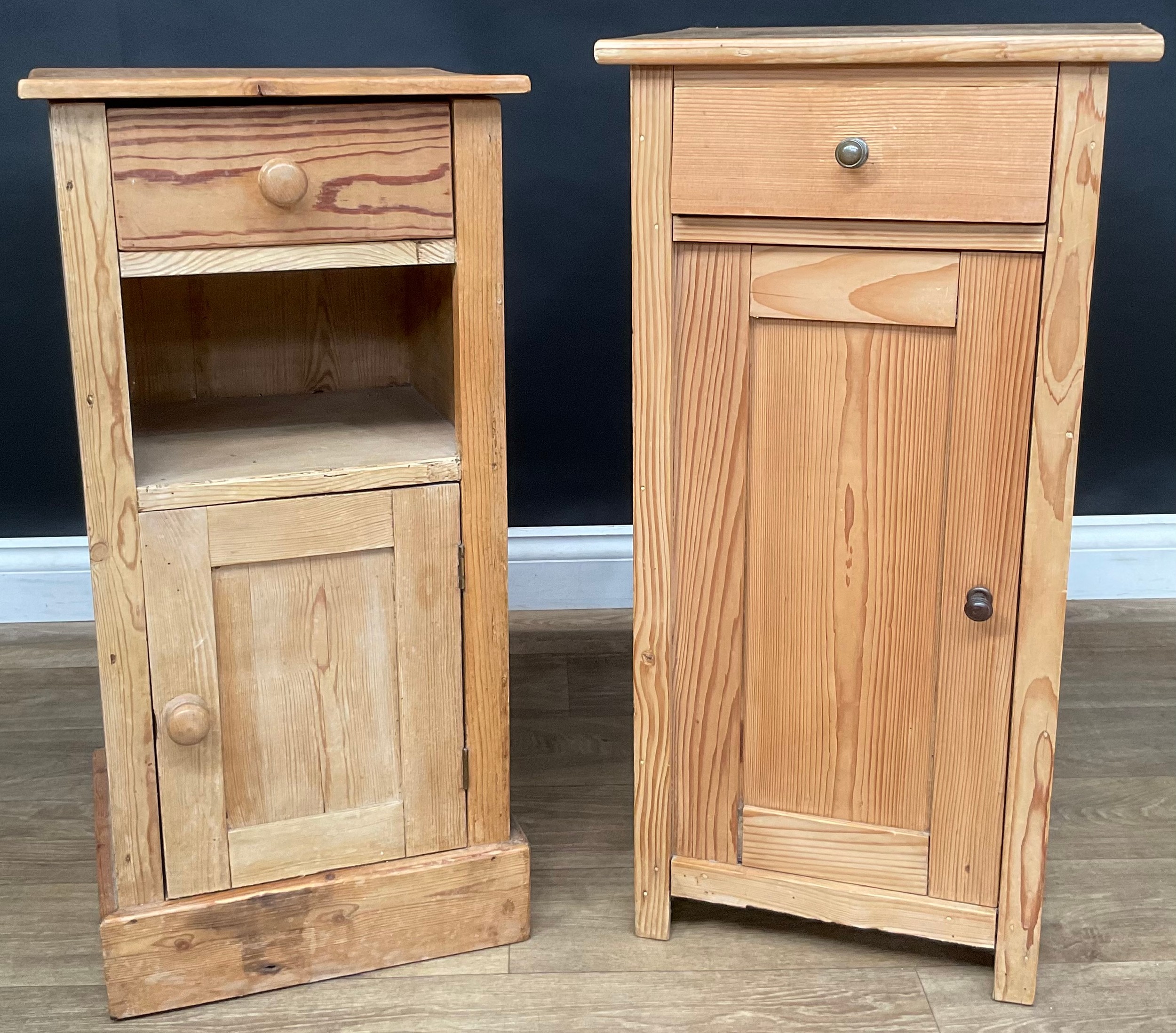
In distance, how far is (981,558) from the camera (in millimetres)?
1396

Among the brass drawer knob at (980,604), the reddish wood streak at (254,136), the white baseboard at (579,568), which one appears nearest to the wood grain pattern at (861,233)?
the reddish wood streak at (254,136)

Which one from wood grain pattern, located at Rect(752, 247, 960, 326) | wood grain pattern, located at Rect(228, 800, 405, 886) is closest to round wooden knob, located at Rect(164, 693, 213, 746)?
wood grain pattern, located at Rect(228, 800, 405, 886)

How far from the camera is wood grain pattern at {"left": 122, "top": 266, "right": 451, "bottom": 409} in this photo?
1.69 m

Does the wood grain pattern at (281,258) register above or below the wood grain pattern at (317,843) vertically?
above

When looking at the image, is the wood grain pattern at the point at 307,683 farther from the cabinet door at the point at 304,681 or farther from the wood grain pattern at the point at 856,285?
the wood grain pattern at the point at 856,285

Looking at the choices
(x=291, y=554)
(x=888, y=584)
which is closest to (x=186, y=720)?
(x=291, y=554)

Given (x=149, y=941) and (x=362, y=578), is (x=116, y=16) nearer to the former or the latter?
(x=362, y=578)

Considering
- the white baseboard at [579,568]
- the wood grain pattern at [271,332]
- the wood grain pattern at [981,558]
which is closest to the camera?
the wood grain pattern at [981,558]

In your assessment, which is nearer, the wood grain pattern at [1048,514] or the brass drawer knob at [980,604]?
the wood grain pattern at [1048,514]

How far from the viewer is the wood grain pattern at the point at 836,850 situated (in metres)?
1.51

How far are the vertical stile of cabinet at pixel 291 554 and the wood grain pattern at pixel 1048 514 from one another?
53 cm

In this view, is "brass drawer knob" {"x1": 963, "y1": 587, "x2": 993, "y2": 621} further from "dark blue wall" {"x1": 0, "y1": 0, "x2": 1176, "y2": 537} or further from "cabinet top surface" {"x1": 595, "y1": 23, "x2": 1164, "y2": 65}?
"dark blue wall" {"x1": 0, "y1": 0, "x2": 1176, "y2": 537}

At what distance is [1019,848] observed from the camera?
1.46 meters

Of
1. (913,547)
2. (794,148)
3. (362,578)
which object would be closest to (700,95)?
(794,148)
